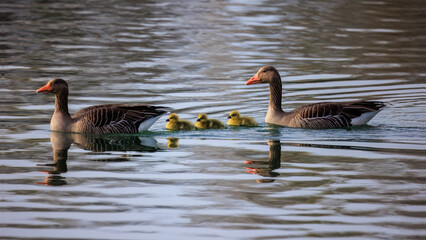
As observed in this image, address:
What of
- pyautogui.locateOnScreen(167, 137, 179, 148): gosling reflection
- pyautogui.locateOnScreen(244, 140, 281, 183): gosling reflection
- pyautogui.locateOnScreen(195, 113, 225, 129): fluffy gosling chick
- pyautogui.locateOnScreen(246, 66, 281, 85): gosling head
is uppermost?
pyautogui.locateOnScreen(246, 66, 281, 85): gosling head

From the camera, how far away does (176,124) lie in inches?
579

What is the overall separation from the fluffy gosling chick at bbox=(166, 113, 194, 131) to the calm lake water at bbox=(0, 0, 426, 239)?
0.18 metres

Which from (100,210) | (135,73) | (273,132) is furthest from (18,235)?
(135,73)

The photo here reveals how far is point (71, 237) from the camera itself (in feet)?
27.3

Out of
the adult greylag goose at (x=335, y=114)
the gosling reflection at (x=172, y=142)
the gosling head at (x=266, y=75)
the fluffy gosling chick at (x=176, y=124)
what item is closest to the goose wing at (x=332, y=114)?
the adult greylag goose at (x=335, y=114)

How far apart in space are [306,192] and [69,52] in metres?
17.4

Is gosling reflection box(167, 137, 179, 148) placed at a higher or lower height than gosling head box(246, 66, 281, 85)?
lower

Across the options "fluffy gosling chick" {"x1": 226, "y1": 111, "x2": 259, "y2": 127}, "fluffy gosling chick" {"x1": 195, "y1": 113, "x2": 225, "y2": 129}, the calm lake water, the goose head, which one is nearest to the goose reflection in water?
the calm lake water

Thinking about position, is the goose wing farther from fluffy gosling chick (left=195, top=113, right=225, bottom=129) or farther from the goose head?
the goose head

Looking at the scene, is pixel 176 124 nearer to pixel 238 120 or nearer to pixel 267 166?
pixel 238 120

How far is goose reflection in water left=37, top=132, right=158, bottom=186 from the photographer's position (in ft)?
40.6

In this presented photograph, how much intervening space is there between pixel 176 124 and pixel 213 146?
1396mm

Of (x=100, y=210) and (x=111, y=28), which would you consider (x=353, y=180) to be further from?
(x=111, y=28)

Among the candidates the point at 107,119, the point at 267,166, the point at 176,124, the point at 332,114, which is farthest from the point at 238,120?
the point at 267,166
